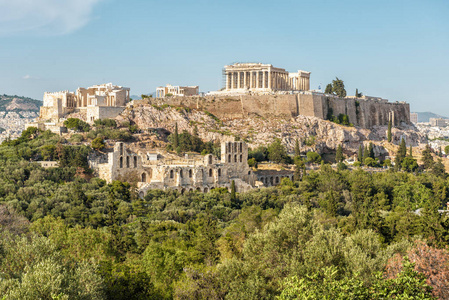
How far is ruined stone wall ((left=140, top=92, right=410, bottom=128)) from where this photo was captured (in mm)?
73062

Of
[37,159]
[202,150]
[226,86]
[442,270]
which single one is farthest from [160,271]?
[226,86]

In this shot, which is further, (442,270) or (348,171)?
(348,171)

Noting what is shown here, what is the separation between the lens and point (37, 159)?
51.8m

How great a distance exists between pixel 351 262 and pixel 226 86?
62505mm

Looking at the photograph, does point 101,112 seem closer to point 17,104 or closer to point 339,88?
point 339,88

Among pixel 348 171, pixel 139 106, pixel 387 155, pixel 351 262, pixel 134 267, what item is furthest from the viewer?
pixel 387 155

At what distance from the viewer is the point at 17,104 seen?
627ft

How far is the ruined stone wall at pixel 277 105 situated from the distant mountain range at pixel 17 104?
128066 mm

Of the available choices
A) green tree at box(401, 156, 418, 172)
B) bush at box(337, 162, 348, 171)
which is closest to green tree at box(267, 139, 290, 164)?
bush at box(337, 162, 348, 171)

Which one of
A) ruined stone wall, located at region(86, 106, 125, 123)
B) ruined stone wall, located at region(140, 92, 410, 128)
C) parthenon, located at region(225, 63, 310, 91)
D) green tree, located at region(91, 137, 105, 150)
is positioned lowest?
green tree, located at region(91, 137, 105, 150)

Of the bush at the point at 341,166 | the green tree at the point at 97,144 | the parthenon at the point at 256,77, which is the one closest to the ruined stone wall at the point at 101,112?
the green tree at the point at 97,144

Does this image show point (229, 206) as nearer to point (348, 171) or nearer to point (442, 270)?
point (348, 171)

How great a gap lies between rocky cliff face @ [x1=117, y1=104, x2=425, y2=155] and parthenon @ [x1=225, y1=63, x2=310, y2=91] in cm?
807

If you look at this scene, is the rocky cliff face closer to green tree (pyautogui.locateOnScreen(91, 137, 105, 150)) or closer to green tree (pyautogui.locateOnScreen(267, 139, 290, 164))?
green tree (pyautogui.locateOnScreen(267, 139, 290, 164))
